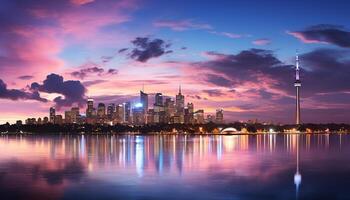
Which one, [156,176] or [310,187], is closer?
[310,187]

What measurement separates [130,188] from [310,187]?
9.67 metres

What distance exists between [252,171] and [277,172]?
174cm

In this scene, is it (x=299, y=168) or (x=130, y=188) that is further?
(x=299, y=168)

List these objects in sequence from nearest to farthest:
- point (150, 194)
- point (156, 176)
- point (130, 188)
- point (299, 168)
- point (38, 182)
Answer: point (150, 194), point (130, 188), point (38, 182), point (156, 176), point (299, 168)

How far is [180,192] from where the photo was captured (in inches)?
993

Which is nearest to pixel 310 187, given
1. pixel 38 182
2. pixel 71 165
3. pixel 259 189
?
pixel 259 189

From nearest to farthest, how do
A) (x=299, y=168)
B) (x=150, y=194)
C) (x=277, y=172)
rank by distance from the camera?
(x=150, y=194) < (x=277, y=172) < (x=299, y=168)

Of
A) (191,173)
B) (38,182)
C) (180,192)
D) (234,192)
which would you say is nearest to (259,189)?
(234,192)

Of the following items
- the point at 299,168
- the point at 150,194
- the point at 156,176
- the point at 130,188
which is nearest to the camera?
Answer: the point at 150,194

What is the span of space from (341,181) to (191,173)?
9.60 metres

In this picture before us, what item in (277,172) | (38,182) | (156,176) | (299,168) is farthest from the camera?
(299,168)

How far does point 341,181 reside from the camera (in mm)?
30078

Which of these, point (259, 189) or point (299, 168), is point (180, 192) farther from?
point (299, 168)

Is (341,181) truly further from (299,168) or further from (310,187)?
(299,168)
